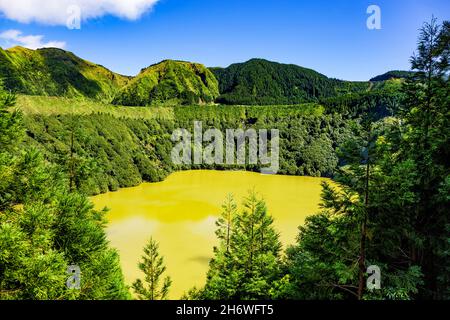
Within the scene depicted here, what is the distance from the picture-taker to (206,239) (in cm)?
4744

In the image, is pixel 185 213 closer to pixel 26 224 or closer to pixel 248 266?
pixel 248 266

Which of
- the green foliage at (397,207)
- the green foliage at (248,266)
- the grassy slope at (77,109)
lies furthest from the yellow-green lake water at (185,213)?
the grassy slope at (77,109)

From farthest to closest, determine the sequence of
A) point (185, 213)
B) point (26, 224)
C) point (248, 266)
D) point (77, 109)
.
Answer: point (77, 109), point (185, 213), point (248, 266), point (26, 224)

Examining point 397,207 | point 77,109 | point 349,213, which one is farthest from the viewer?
point 77,109

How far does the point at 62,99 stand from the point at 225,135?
181ft

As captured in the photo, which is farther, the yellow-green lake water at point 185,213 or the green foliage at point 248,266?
the yellow-green lake water at point 185,213

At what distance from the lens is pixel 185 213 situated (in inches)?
2370

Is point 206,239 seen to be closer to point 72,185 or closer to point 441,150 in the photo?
point 72,185

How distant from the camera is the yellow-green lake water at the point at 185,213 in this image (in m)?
40.0

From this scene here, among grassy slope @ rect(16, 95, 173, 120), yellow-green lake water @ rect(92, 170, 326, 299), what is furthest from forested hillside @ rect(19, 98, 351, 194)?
yellow-green lake water @ rect(92, 170, 326, 299)

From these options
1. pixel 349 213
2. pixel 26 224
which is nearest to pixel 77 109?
pixel 26 224

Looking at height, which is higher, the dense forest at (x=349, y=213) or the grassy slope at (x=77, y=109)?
the grassy slope at (x=77, y=109)

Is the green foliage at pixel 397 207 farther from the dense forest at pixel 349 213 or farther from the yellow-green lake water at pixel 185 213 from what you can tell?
Result: the yellow-green lake water at pixel 185 213
